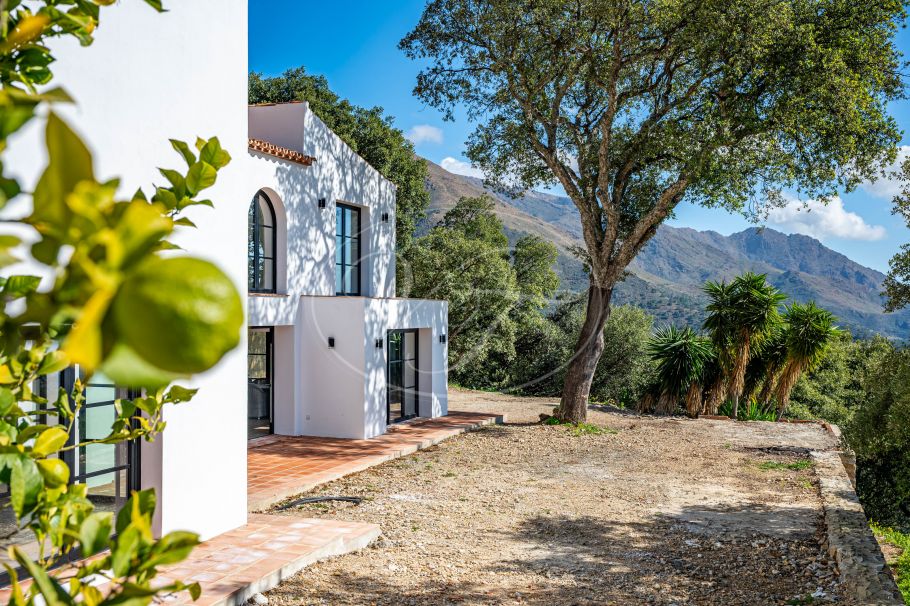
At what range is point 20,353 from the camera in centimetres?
86

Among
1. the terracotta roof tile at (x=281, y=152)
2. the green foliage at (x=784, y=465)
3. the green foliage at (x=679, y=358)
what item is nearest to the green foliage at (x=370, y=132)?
the green foliage at (x=679, y=358)

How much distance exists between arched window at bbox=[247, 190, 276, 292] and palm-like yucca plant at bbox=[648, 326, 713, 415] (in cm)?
960

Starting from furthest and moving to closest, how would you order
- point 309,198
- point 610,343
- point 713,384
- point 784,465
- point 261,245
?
point 610,343 → point 713,384 → point 309,198 → point 261,245 → point 784,465

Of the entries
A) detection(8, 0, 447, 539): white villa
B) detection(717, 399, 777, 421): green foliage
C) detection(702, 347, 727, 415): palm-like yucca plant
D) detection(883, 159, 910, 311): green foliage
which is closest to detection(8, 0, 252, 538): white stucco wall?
detection(8, 0, 447, 539): white villa

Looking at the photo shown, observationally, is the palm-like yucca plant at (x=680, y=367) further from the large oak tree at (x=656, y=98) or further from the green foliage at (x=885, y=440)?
the green foliage at (x=885, y=440)

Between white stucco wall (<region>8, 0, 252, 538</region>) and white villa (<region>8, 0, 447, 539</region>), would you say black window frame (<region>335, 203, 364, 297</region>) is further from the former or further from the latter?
white stucco wall (<region>8, 0, 252, 538</region>)

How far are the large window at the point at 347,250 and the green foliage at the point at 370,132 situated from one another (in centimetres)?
1030

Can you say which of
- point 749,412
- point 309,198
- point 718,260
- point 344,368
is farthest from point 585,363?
point 718,260

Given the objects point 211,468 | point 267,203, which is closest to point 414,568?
point 211,468

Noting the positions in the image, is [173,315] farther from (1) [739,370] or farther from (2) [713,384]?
(2) [713,384]

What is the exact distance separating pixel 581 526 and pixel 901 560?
397 centimetres

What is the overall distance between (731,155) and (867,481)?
6179 mm

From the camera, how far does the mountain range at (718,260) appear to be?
7798 cm

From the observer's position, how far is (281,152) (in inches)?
470
